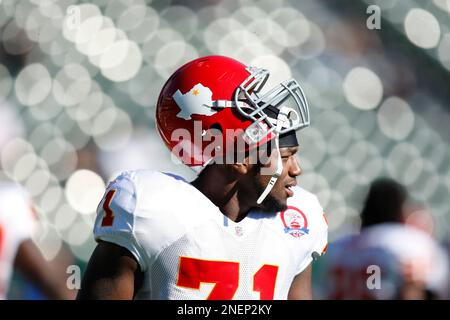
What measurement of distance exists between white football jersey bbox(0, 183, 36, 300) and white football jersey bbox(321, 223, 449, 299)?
1389 millimetres

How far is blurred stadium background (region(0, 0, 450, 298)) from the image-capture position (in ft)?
14.2

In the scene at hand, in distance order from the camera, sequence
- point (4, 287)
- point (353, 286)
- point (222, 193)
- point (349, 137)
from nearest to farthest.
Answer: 1. point (222, 193)
2. point (4, 287)
3. point (353, 286)
4. point (349, 137)

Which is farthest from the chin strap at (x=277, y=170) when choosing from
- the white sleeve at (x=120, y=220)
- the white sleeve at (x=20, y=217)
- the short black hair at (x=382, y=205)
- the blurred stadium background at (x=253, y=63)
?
the blurred stadium background at (x=253, y=63)

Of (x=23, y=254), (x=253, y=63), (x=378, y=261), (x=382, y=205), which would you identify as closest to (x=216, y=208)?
(x=23, y=254)

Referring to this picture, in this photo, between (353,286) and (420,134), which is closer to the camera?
(353,286)

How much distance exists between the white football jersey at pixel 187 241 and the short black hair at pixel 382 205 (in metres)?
1.65

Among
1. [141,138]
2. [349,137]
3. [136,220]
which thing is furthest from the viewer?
[349,137]

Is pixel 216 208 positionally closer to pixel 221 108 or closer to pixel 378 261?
pixel 221 108

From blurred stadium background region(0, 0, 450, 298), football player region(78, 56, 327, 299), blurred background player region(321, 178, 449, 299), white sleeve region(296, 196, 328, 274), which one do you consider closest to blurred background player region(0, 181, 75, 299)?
football player region(78, 56, 327, 299)
